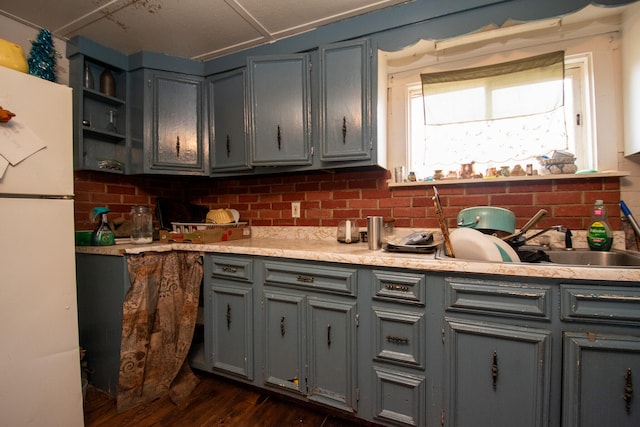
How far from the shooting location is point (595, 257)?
1.38 m

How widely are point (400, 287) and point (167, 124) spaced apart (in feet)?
6.83

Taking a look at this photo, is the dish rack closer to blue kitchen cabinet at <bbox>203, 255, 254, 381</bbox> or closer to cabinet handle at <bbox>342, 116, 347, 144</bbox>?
blue kitchen cabinet at <bbox>203, 255, 254, 381</bbox>

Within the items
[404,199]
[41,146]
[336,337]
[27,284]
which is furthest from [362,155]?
[27,284]

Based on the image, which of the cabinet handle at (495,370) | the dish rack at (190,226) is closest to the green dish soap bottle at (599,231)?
the cabinet handle at (495,370)

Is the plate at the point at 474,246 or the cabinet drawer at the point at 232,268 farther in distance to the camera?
the cabinet drawer at the point at 232,268

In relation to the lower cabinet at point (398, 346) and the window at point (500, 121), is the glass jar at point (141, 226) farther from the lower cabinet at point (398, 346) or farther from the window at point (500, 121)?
the window at point (500, 121)

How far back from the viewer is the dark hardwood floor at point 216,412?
147 cm

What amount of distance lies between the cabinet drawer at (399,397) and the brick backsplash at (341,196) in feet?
3.09

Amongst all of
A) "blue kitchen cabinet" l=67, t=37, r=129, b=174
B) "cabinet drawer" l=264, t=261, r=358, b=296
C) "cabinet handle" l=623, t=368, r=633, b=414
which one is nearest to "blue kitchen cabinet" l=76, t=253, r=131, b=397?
"blue kitchen cabinet" l=67, t=37, r=129, b=174

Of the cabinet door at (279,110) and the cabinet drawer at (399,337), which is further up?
the cabinet door at (279,110)

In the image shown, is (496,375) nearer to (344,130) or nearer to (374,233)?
(374,233)

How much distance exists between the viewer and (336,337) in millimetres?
1426

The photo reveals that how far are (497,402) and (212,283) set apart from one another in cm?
160

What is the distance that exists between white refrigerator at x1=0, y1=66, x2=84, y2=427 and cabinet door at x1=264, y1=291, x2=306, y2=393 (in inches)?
35.5
